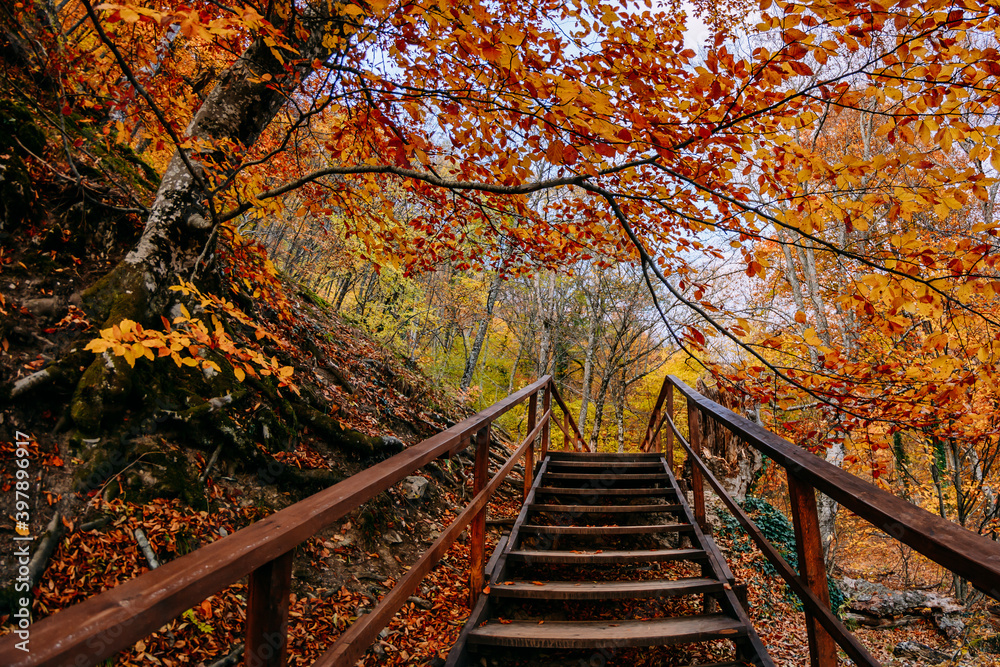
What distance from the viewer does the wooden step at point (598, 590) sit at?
262 cm

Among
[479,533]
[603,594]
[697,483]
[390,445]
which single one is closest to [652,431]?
[697,483]

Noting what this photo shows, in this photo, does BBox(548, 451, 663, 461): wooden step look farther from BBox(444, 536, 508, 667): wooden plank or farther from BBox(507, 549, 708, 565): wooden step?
BBox(444, 536, 508, 667): wooden plank

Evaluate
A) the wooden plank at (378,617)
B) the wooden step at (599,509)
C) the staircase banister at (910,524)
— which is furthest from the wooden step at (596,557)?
the staircase banister at (910,524)

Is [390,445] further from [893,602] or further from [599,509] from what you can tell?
[893,602]

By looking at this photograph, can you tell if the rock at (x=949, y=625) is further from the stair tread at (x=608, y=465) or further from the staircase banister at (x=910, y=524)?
the staircase banister at (x=910, y=524)

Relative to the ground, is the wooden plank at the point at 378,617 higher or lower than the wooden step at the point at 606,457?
lower

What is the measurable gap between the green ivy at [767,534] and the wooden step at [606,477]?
158 centimetres

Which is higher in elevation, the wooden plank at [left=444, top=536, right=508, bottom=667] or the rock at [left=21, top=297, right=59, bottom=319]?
the rock at [left=21, top=297, right=59, bottom=319]

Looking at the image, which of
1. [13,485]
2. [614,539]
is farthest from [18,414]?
[614,539]

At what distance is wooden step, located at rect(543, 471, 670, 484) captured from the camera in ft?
15.4

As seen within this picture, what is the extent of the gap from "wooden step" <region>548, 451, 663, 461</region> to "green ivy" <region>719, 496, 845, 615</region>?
Answer: 1.45 m

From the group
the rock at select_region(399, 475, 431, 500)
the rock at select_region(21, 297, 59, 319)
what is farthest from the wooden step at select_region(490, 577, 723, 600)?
the rock at select_region(21, 297, 59, 319)

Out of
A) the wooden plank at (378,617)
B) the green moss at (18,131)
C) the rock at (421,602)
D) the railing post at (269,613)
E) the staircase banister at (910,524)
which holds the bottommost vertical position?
the rock at (421,602)

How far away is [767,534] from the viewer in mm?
6891
